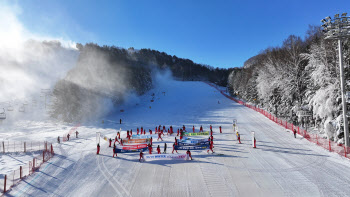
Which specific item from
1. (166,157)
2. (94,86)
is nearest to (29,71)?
(94,86)

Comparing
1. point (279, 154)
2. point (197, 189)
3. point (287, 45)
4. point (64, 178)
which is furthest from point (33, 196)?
point (287, 45)

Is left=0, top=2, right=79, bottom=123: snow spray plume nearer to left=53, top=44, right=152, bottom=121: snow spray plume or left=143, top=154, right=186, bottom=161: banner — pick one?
left=53, top=44, right=152, bottom=121: snow spray plume

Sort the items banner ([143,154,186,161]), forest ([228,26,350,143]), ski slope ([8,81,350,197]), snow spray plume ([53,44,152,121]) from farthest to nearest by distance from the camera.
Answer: snow spray plume ([53,44,152,121]) < forest ([228,26,350,143]) < banner ([143,154,186,161]) < ski slope ([8,81,350,197])

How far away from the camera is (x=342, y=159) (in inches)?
498

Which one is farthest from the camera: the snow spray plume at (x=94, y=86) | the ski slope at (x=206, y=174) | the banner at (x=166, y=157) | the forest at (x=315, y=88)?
the snow spray plume at (x=94, y=86)

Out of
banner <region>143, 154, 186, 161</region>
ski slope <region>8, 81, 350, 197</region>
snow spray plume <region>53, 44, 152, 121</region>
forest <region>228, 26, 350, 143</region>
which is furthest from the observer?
snow spray plume <region>53, 44, 152, 121</region>

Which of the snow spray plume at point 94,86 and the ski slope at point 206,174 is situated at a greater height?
the snow spray plume at point 94,86

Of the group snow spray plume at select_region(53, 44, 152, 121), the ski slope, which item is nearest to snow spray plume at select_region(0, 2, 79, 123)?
snow spray plume at select_region(53, 44, 152, 121)

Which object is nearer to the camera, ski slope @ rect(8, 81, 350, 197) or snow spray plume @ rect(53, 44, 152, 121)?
ski slope @ rect(8, 81, 350, 197)

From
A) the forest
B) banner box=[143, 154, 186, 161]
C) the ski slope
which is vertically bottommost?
the ski slope

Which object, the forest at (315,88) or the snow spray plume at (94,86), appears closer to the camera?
the forest at (315,88)

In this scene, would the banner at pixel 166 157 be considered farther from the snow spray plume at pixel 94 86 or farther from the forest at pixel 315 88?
the snow spray plume at pixel 94 86

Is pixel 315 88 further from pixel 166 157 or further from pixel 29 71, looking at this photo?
pixel 29 71

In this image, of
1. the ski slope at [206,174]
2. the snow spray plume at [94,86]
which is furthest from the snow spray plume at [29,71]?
the ski slope at [206,174]
